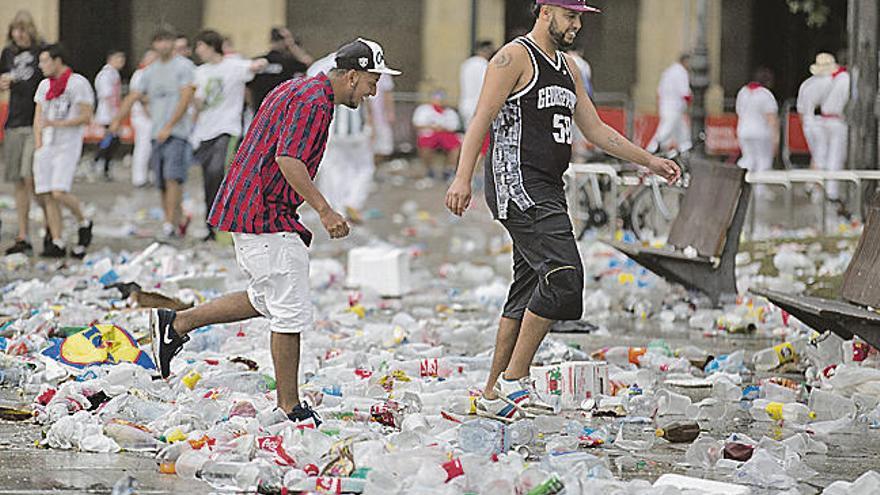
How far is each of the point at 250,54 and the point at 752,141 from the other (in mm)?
14911

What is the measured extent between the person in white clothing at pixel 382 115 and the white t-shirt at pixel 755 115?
4714mm

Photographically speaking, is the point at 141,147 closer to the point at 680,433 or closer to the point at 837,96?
the point at 837,96

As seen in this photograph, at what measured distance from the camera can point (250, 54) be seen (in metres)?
36.0

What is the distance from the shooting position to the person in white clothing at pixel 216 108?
51.8 feet

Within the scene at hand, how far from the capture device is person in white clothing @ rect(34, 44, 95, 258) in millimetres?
14438

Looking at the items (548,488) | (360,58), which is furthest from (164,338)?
(548,488)

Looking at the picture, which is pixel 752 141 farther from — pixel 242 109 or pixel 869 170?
pixel 242 109

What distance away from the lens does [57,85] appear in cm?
1444

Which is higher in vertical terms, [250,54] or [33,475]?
[250,54]

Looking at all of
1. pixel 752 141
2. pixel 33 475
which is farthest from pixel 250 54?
pixel 33 475

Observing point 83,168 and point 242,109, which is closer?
point 242,109

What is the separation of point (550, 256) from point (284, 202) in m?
1.24

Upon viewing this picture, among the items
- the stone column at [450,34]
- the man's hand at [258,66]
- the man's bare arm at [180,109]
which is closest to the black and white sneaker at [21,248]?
the man's bare arm at [180,109]

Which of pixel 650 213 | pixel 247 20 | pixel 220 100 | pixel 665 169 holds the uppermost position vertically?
pixel 247 20
